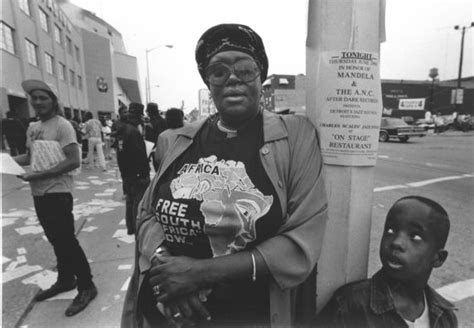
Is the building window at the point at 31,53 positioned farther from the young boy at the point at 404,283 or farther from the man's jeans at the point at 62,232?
the young boy at the point at 404,283

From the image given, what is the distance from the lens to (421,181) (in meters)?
7.61

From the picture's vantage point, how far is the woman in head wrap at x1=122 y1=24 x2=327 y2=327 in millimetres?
1170

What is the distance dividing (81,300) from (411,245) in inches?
112

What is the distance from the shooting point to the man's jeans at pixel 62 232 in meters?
2.76

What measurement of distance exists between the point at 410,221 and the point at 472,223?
4.57 m

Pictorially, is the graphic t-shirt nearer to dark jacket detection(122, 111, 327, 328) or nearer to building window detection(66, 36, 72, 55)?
dark jacket detection(122, 111, 327, 328)

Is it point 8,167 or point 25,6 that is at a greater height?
point 25,6

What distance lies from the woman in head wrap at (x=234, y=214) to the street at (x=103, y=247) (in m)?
1.80

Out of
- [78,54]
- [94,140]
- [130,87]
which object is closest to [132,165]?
[94,140]

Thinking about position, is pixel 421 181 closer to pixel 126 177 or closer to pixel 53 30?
pixel 126 177

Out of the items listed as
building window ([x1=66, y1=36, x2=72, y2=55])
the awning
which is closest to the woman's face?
building window ([x1=66, y1=36, x2=72, y2=55])

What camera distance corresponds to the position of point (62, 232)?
2.82 meters

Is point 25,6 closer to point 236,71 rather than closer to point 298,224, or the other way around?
point 236,71

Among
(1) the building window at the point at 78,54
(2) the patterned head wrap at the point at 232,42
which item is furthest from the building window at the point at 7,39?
(1) the building window at the point at 78,54
